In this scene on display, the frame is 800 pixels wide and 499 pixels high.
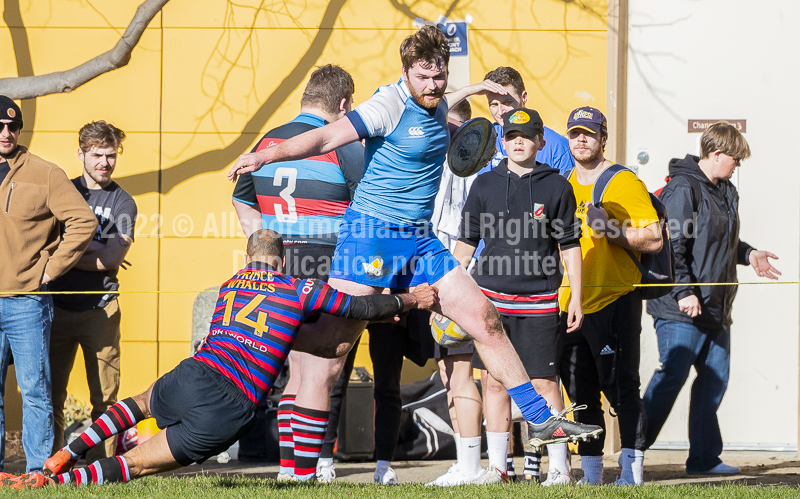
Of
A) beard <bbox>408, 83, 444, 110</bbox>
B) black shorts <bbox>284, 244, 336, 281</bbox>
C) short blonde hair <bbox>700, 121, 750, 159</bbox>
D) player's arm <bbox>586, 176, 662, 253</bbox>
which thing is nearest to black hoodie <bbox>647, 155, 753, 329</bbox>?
short blonde hair <bbox>700, 121, 750, 159</bbox>

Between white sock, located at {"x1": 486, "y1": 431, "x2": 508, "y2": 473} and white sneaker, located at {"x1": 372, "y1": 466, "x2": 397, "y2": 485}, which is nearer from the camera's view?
white sock, located at {"x1": 486, "y1": 431, "x2": 508, "y2": 473}

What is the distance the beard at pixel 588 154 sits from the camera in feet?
16.4

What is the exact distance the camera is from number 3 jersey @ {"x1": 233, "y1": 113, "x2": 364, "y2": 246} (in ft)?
16.4

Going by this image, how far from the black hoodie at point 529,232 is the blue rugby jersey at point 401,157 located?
0.44 meters

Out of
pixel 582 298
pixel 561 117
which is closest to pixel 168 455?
pixel 582 298

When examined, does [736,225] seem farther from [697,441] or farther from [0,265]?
[0,265]

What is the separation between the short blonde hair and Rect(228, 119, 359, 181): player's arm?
2613 millimetres

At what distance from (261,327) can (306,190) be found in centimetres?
127

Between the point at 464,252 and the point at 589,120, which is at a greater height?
the point at 589,120

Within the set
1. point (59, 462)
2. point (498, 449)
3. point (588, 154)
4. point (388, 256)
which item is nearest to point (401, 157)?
point (388, 256)

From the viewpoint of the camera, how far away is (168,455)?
3.92 metres

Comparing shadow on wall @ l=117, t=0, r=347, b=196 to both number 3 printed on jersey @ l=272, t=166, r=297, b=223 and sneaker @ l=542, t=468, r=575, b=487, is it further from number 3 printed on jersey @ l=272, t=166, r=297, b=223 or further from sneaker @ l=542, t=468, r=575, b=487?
sneaker @ l=542, t=468, r=575, b=487

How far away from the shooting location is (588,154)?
499 cm

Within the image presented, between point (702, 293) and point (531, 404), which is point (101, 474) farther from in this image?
point (702, 293)
